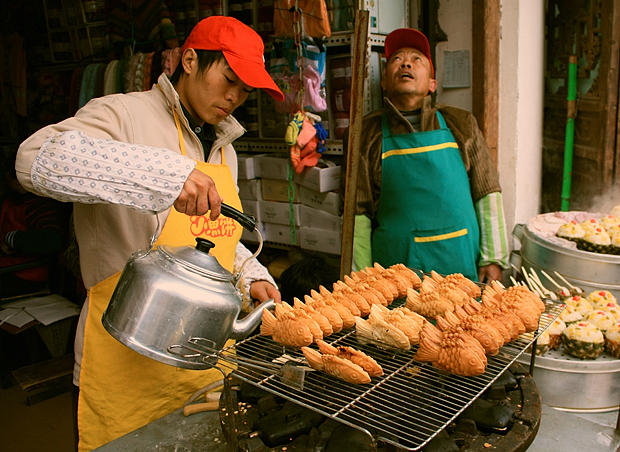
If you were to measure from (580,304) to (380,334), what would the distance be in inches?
65.0

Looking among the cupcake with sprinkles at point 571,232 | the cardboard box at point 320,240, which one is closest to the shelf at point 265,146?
the cardboard box at point 320,240

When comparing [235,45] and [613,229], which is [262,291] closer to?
[235,45]

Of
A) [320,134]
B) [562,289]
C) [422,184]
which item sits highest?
[320,134]

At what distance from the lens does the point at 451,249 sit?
10.5ft

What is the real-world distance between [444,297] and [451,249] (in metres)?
1.26

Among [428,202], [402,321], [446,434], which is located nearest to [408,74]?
Result: [428,202]

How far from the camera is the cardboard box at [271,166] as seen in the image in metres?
4.05

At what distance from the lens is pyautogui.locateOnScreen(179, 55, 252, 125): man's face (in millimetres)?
1912

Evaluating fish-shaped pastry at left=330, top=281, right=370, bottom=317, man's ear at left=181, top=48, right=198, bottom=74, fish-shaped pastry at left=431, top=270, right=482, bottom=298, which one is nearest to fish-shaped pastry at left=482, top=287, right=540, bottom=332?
fish-shaped pastry at left=431, top=270, right=482, bottom=298

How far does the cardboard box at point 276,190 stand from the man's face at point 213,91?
2.07 metres

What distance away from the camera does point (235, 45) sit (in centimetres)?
188

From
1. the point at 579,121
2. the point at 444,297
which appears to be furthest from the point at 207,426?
the point at 579,121

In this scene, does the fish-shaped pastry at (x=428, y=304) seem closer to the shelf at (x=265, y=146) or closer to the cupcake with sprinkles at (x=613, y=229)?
the cupcake with sprinkles at (x=613, y=229)

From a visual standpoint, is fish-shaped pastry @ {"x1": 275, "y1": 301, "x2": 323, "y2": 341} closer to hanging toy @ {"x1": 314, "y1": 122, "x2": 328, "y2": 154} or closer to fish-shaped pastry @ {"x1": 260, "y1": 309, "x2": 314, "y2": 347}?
fish-shaped pastry @ {"x1": 260, "y1": 309, "x2": 314, "y2": 347}
